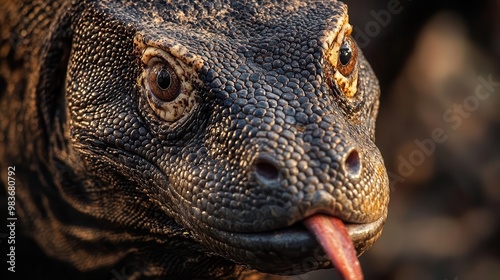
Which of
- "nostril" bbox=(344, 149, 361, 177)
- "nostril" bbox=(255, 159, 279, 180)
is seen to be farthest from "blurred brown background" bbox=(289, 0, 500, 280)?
"nostril" bbox=(255, 159, 279, 180)

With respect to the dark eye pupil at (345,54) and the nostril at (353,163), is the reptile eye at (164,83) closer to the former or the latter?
the dark eye pupil at (345,54)

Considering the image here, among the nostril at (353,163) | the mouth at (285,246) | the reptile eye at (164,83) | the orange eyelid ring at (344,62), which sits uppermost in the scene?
the orange eyelid ring at (344,62)

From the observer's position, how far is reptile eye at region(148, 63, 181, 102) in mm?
3777

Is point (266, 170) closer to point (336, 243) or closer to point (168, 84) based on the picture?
point (336, 243)

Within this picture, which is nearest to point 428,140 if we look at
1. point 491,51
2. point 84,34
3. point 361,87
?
point 491,51

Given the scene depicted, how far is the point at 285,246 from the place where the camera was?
3238mm

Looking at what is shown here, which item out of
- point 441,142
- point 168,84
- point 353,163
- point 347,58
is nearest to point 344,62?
point 347,58

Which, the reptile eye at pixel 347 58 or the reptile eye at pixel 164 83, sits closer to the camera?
the reptile eye at pixel 164 83

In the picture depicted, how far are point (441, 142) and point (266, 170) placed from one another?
460 centimetres

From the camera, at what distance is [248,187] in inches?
130

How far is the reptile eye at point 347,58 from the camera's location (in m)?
3.88

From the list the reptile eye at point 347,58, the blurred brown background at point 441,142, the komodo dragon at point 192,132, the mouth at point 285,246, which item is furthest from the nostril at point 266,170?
the blurred brown background at point 441,142

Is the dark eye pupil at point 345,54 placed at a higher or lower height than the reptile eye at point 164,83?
higher

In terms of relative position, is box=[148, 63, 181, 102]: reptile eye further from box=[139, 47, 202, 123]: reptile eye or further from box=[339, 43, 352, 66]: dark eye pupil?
box=[339, 43, 352, 66]: dark eye pupil
